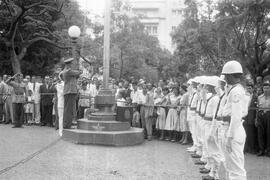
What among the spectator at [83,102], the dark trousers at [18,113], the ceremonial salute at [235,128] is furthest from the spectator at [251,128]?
the dark trousers at [18,113]

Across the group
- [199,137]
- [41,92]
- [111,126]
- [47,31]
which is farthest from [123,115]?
[47,31]

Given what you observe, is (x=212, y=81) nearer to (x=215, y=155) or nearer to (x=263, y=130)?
(x=215, y=155)

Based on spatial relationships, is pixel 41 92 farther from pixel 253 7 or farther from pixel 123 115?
pixel 253 7

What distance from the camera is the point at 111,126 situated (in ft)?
43.2

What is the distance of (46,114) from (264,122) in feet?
31.9

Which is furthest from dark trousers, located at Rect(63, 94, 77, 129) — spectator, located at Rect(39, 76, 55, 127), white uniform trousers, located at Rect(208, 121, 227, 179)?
white uniform trousers, located at Rect(208, 121, 227, 179)

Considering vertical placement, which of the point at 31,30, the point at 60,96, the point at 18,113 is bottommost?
the point at 18,113

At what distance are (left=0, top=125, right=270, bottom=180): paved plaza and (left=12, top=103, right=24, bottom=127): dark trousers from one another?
3327 millimetres

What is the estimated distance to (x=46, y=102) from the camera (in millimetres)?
18156

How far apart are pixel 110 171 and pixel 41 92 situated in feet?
33.4

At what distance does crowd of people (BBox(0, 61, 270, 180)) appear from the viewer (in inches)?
273

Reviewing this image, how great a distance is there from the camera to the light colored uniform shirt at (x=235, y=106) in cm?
671

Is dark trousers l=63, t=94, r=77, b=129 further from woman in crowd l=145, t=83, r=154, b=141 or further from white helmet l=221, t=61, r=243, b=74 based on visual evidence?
white helmet l=221, t=61, r=243, b=74

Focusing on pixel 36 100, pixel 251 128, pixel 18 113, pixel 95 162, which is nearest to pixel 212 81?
pixel 95 162
